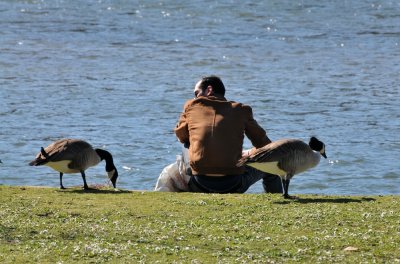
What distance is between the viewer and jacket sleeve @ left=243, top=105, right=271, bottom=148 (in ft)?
39.2

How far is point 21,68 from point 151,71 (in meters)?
3.18

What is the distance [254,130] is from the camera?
11992mm

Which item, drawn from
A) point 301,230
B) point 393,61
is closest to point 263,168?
point 301,230

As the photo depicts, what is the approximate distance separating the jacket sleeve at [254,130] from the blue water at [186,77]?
3.70m

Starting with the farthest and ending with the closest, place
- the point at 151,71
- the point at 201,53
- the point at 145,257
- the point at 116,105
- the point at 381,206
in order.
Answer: the point at 201,53
the point at 151,71
the point at 116,105
the point at 381,206
the point at 145,257

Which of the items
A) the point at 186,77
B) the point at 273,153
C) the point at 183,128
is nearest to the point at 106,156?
the point at 183,128

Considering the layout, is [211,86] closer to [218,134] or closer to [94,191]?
[218,134]

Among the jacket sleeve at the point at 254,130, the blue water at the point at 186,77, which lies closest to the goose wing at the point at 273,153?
the jacket sleeve at the point at 254,130

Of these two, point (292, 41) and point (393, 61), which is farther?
point (292, 41)

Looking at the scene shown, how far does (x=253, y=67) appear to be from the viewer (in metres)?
26.2

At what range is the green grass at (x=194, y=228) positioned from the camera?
27.1ft

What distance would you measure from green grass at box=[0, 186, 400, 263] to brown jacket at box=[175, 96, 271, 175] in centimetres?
71

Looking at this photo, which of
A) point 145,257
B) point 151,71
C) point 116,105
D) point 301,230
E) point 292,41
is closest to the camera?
point 145,257

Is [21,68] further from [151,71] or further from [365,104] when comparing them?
[365,104]
